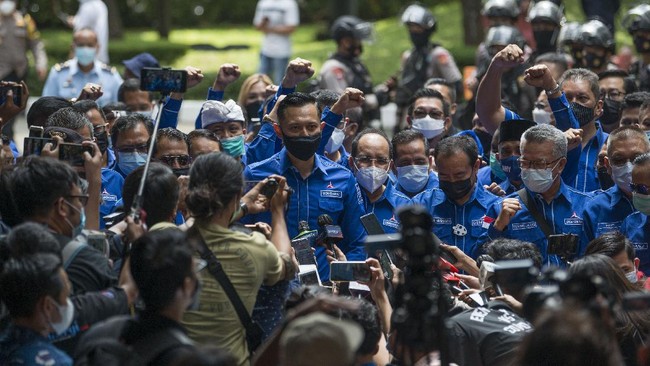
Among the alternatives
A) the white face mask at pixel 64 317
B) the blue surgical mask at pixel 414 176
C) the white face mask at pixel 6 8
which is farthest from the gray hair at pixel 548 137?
the white face mask at pixel 6 8

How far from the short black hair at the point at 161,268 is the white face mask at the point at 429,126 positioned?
5.36 m

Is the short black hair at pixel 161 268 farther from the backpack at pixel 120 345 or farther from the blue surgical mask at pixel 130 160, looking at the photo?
the blue surgical mask at pixel 130 160

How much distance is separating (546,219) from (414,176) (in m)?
1.17

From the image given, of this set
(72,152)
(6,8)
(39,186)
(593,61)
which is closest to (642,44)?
(593,61)

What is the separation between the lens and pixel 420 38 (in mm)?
14141

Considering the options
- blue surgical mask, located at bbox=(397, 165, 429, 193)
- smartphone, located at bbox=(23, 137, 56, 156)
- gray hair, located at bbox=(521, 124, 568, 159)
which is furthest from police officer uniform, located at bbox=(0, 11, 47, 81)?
smartphone, located at bbox=(23, 137, 56, 156)

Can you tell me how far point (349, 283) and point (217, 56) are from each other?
1826 cm

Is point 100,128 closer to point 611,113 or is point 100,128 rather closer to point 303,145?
point 303,145

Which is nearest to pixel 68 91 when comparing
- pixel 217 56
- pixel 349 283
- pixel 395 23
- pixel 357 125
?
pixel 357 125

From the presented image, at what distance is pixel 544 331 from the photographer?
4.25 meters

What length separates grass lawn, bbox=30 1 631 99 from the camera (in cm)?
2217

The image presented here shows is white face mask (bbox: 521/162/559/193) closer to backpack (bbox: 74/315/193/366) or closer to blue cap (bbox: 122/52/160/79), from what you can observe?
backpack (bbox: 74/315/193/366)

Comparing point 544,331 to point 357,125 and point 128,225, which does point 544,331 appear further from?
point 357,125

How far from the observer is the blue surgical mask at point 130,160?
8.61 meters
